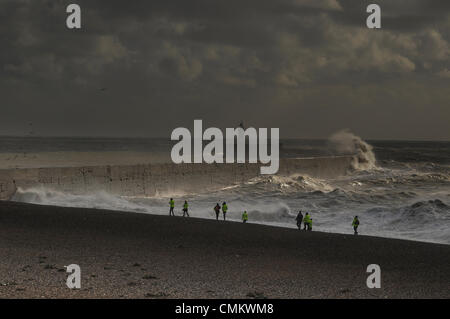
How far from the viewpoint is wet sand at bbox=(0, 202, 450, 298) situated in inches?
375

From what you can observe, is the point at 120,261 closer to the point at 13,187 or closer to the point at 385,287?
the point at 385,287

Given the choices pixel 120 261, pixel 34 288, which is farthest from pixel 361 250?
pixel 34 288

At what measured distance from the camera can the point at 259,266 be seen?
11852 millimetres

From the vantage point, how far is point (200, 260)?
12.2 meters

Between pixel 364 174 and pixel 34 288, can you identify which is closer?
pixel 34 288

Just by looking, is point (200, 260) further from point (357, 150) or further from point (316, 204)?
point (357, 150)

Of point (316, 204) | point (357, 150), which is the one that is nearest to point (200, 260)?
point (316, 204)

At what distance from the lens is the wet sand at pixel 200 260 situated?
31.2 ft

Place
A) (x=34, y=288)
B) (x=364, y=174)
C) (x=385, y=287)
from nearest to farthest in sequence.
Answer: (x=34, y=288) < (x=385, y=287) < (x=364, y=174)

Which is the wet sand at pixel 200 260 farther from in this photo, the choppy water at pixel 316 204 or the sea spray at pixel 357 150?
the sea spray at pixel 357 150

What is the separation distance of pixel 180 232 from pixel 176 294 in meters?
7.34

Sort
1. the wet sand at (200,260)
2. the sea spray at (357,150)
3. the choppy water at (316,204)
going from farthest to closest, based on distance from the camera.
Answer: the sea spray at (357,150) → the choppy water at (316,204) → the wet sand at (200,260)

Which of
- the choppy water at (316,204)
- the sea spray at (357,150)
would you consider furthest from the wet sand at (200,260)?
the sea spray at (357,150)
